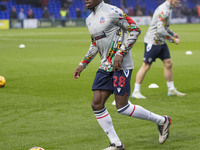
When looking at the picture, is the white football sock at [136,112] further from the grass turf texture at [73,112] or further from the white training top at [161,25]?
the white training top at [161,25]

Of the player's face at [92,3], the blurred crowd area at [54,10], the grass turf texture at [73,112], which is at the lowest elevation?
the blurred crowd area at [54,10]

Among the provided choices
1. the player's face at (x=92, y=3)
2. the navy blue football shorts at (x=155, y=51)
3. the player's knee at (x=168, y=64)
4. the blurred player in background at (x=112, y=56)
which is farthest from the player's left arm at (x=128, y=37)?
the player's knee at (x=168, y=64)

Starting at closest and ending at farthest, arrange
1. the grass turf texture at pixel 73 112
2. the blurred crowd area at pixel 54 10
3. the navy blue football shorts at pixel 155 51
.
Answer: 1. the grass turf texture at pixel 73 112
2. the navy blue football shorts at pixel 155 51
3. the blurred crowd area at pixel 54 10

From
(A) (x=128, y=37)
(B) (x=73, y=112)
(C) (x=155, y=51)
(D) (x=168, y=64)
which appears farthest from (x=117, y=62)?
(D) (x=168, y=64)

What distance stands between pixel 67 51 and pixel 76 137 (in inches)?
603

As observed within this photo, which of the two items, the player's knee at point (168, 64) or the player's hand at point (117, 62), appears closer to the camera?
the player's hand at point (117, 62)

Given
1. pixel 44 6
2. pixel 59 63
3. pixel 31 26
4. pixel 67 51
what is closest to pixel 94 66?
pixel 59 63

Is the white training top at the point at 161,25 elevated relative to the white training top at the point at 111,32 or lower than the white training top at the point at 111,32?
lower

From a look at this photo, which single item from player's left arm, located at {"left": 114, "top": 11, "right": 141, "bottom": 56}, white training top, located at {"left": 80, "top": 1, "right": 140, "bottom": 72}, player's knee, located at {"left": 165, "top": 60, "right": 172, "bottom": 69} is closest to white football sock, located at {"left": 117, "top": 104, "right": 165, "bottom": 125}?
white training top, located at {"left": 80, "top": 1, "right": 140, "bottom": 72}

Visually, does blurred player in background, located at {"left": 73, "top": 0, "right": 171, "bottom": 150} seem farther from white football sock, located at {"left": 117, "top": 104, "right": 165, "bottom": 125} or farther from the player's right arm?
the player's right arm

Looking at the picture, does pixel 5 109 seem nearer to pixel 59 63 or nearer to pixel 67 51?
pixel 59 63

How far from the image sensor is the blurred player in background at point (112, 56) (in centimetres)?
591

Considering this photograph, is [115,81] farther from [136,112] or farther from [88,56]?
[88,56]

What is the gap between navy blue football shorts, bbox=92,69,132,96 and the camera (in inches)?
236
